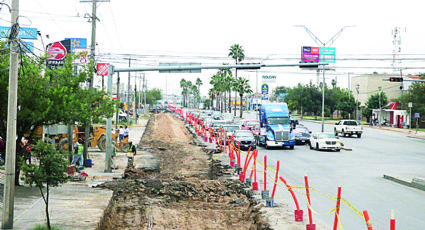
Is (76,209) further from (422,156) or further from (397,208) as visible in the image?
(422,156)

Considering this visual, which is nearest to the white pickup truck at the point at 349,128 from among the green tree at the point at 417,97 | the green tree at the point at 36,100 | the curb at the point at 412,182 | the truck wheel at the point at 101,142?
the green tree at the point at 417,97

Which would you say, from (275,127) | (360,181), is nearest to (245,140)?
(275,127)

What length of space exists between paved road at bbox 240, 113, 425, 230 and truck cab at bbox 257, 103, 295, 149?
A: 0.84 metres

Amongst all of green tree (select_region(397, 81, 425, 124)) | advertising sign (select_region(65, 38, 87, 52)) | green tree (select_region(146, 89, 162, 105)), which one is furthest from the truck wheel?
green tree (select_region(146, 89, 162, 105))

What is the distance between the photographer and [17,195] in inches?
602

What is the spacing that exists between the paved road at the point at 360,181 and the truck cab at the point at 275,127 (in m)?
0.84

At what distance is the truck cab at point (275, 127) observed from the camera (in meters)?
36.1

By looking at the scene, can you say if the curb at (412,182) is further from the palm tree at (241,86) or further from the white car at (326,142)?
the palm tree at (241,86)

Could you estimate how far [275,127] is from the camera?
36344mm

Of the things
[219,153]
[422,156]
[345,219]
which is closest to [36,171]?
[345,219]

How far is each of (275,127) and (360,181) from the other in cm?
1605

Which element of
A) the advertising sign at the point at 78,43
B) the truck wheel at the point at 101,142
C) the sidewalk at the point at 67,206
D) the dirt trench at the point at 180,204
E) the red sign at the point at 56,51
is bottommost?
the dirt trench at the point at 180,204

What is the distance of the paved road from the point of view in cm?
1327

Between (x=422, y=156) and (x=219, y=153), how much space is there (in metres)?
14.5
